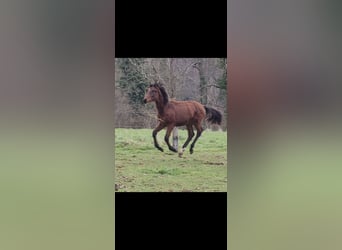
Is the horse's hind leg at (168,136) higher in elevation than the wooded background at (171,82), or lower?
lower

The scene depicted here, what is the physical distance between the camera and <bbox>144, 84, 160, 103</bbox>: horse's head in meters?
4.89

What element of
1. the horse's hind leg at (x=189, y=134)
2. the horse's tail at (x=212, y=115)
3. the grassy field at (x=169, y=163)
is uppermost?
the horse's tail at (x=212, y=115)

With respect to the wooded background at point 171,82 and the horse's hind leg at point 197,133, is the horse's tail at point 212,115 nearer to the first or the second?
the wooded background at point 171,82

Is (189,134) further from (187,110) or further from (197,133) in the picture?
(187,110)

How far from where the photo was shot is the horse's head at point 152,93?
4.89 metres

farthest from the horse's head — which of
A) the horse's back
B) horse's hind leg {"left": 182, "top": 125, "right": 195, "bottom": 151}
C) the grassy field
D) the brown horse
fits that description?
horse's hind leg {"left": 182, "top": 125, "right": 195, "bottom": 151}

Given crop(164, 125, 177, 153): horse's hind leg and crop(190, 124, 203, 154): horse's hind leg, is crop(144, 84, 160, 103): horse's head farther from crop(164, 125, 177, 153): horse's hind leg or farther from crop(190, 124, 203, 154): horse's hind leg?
crop(190, 124, 203, 154): horse's hind leg

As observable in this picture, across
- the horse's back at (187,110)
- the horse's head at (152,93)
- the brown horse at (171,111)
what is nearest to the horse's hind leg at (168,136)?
the brown horse at (171,111)

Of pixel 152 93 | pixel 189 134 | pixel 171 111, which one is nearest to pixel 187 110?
pixel 171 111

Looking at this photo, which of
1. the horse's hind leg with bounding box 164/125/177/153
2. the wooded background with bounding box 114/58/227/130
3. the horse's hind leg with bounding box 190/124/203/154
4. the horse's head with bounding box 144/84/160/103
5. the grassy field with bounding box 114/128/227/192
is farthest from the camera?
the horse's hind leg with bounding box 190/124/203/154
